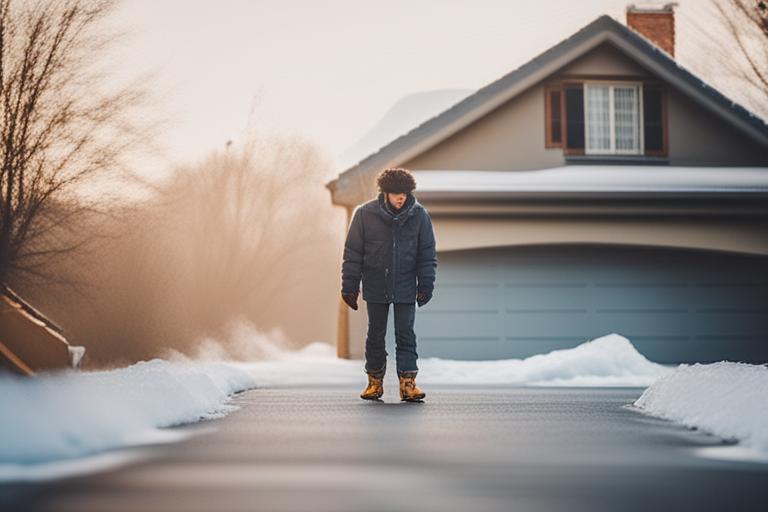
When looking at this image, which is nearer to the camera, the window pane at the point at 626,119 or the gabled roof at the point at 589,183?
the gabled roof at the point at 589,183

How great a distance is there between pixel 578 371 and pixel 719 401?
8187 mm

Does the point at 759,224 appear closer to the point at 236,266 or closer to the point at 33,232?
the point at 33,232

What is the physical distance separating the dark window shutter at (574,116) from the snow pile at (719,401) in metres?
13.9

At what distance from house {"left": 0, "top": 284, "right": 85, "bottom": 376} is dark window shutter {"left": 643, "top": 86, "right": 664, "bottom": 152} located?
41.1 feet

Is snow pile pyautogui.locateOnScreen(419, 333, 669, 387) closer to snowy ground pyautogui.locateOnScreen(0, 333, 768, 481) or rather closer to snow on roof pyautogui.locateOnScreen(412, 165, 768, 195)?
snowy ground pyautogui.locateOnScreen(0, 333, 768, 481)

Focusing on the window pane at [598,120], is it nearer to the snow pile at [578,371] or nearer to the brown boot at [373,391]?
the snow pile at [578,371]

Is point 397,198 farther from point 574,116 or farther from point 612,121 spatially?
point 612,121

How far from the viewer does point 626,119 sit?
2355 centimetres

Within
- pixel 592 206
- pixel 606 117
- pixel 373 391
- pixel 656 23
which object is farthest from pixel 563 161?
pixel 373 391

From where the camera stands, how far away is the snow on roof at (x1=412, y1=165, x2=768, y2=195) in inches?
833

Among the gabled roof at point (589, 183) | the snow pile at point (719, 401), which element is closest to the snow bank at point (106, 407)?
the snow pile at point (719, 401)

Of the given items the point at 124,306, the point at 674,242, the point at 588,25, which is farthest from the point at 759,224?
the point at 124,306

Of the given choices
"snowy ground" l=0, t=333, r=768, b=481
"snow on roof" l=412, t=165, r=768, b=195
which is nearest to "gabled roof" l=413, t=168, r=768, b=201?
"snow on roof" l=412, t=165, r=768, b=195

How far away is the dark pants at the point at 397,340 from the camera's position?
10047 mm
